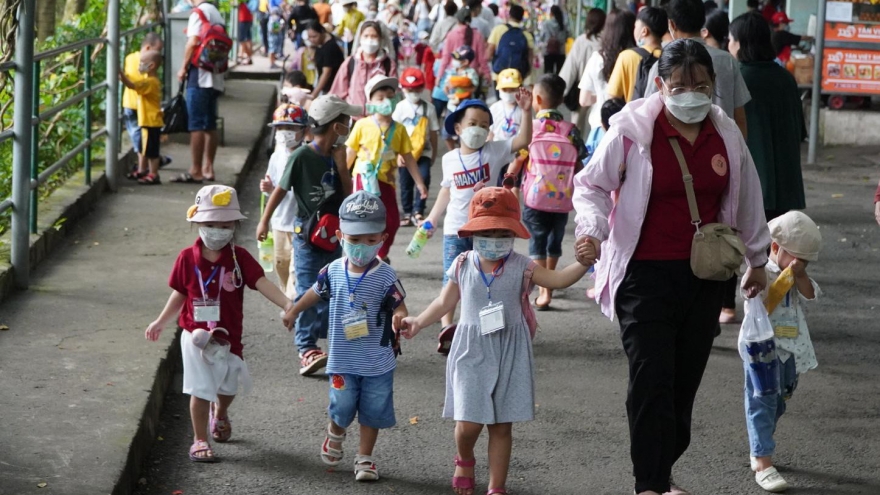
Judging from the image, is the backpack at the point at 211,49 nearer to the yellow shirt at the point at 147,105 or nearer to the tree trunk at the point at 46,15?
the yellow shirt at the point at 147,105

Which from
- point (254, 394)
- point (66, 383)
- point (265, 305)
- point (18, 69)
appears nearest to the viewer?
point (66, 383)

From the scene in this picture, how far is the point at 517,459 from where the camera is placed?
233 inches

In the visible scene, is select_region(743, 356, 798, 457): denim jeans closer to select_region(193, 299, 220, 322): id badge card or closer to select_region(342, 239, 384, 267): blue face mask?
select_region(342, 239, 384, 267): blue face mask

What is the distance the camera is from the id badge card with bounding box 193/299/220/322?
18.8 ft

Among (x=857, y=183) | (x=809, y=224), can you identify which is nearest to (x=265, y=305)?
(x=809, y=224)

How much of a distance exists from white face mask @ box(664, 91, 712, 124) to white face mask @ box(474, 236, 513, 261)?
2.82 feet

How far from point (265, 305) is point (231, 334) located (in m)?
2.97

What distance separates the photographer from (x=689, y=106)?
4957 millimetres

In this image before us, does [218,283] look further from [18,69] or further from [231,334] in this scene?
[18,69]

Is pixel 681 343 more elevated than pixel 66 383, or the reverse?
pixel 681 343

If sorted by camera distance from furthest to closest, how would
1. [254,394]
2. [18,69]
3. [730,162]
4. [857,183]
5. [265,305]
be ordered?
[857,183], [265,305], [18,69], [254,394], [730,162]

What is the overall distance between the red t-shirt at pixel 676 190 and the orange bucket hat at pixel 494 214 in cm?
55

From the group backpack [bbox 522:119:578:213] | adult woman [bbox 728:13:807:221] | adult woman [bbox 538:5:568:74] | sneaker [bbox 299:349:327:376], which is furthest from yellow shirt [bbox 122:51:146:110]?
adult woman [bbox 538:5:568:74]

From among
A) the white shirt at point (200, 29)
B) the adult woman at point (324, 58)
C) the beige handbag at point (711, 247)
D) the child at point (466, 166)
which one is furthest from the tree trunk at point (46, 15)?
the beige handbag at point (711, 247)
